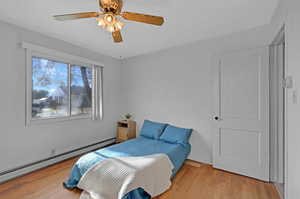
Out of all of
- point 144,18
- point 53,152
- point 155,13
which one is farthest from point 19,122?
point 155,13

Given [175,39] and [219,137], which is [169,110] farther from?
[175,39]

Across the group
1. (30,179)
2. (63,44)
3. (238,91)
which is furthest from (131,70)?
(30,179)

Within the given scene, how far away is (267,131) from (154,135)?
1.97 meters

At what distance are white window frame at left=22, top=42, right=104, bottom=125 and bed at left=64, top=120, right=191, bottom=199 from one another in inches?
45.7

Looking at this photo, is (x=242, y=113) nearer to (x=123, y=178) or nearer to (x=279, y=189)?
(x=279, y=189)

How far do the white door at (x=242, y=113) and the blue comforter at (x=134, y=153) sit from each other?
736 millimetres

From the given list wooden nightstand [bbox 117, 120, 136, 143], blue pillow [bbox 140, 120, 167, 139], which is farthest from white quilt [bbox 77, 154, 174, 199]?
wooden nightstand [bbox 117, 120, 136, 143]

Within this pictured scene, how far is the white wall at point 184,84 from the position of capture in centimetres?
279

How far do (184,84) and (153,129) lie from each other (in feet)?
3.93

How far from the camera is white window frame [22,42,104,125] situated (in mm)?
2467

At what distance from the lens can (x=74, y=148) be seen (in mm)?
3158

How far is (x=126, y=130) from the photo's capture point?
3.81 meters

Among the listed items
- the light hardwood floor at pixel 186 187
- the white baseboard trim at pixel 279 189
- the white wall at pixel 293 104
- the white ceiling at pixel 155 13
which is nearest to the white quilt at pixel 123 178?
the light hardwood floor at pixel 186 187

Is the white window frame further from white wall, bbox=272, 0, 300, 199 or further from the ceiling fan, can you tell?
white wall, bbox=272, 0, 300, 199
